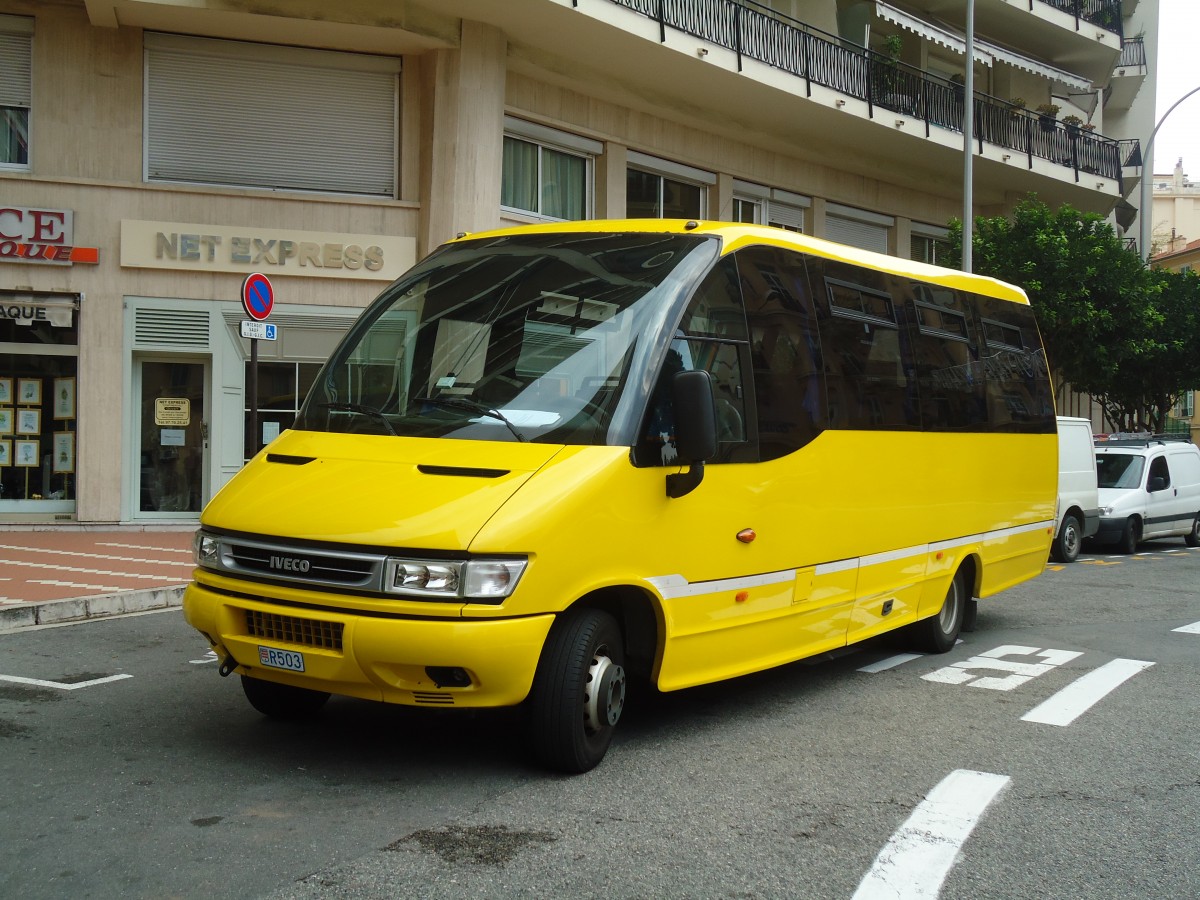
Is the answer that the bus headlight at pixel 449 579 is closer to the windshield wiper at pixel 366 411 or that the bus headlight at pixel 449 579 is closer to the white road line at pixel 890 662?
the windshield wiper at pixel 366 411

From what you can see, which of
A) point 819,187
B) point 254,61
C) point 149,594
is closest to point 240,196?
point 254,61

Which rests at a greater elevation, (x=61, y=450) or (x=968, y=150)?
(x=968, y=150)

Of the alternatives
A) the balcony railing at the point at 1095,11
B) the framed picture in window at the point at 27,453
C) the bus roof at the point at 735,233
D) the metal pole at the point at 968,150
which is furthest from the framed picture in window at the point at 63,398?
the balcony railing at the point at 1095,11

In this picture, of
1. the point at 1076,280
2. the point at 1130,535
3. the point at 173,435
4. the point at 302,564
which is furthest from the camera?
the point at 1076,280

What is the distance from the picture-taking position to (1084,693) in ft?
25.1

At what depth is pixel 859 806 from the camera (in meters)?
5.14

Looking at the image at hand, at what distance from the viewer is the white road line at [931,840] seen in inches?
165

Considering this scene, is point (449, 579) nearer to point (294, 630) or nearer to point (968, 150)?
point (294, 630)

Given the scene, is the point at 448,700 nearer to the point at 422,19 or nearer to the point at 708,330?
the point at 708,330

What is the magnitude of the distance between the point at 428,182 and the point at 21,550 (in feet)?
24.0

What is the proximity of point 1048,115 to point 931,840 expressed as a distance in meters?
28.8

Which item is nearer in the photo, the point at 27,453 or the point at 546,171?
the point at 27,453

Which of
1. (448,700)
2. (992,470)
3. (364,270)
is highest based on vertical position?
(364,270)

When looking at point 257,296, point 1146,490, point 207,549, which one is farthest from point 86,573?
point 1146,490
